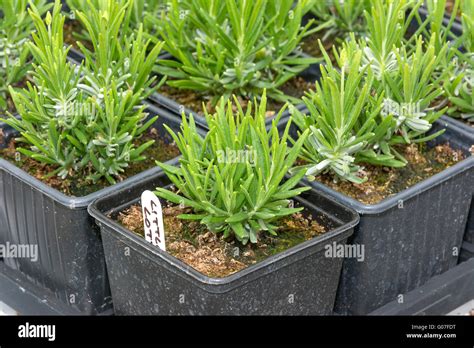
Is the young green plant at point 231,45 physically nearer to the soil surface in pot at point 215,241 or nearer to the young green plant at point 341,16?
the young green plant at point 341,16

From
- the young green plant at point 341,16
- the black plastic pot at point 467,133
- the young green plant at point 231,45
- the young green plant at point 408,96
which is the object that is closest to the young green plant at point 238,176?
the young green plant at point 408,96

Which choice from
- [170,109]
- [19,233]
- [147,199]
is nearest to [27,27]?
[170,109]

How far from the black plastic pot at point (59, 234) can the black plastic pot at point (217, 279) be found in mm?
68

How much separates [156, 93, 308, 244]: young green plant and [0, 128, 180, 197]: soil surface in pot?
347mm

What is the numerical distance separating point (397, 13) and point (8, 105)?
1.17m

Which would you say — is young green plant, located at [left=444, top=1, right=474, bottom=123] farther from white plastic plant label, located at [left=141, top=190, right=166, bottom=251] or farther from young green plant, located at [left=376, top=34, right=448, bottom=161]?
white plastic plant label, located at [left=141, top=190, right=166, bottom=251]

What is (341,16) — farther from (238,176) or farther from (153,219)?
(153,219)

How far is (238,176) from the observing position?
7.20 ft

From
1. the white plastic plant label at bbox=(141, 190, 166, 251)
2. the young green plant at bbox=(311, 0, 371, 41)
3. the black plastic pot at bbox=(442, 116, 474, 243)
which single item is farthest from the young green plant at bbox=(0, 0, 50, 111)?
the black plastic pot at bbox=(442, 116, 474, 243)

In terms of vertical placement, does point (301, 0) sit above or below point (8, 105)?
above

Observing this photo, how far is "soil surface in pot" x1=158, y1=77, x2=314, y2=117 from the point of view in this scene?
2914mm

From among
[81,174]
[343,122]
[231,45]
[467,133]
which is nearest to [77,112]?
[81,174]

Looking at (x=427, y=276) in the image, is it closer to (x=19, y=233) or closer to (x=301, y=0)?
(x=301, y=0)

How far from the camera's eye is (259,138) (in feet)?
7.25
